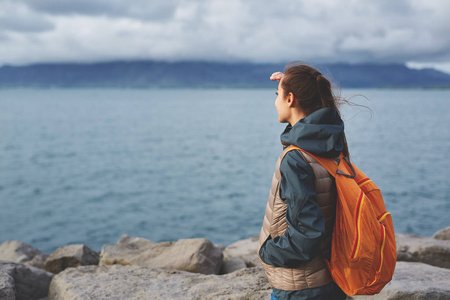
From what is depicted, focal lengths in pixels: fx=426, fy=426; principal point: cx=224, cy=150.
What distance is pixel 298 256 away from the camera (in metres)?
2.40

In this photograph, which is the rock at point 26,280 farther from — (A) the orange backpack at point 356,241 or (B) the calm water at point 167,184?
(B) the calm water at point 167,184

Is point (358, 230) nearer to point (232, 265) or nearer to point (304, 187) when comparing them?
point (304, 187)

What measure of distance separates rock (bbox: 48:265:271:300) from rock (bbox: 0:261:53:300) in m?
0.61

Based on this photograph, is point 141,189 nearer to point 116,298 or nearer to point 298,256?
point 116,298

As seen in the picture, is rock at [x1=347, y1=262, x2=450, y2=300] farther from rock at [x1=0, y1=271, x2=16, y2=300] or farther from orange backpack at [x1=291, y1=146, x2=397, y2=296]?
rock at [x1=0, y1=271, x2=16, y2=300]

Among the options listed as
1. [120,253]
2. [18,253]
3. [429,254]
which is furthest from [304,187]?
[18,253]

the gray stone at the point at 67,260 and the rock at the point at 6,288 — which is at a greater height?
the rock at the point at 6,288

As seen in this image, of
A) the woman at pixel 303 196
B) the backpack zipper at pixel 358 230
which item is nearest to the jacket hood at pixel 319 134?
the woman at pixel 303 196

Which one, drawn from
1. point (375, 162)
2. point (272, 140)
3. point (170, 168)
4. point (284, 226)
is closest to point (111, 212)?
point (170, 168)

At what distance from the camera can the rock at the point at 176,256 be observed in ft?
18.9

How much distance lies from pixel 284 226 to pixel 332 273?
389 millimetres

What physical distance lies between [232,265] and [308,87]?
A: 4.61m

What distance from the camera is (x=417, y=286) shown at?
14.2 feet

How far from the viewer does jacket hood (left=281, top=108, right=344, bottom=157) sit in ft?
7.72
